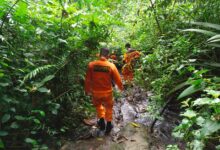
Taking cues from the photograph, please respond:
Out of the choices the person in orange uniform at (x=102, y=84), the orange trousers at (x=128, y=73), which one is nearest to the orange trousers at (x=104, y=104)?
the person in orange uniform at (x=102, y=84)

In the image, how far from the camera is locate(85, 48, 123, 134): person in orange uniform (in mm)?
4848

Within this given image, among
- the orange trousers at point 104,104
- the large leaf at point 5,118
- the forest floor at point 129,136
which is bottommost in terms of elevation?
the forest floor at point 129,136

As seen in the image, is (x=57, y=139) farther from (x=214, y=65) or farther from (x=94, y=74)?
(x=214, y=65)

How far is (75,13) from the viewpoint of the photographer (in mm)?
4188

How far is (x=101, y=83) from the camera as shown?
4.90 m

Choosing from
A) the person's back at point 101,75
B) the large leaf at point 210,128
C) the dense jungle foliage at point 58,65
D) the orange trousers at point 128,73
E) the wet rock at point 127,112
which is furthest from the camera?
the orange trousers at point 128,73

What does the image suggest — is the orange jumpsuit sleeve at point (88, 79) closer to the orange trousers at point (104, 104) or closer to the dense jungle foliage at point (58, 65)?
the dense jungle foliage at point (58, 65)

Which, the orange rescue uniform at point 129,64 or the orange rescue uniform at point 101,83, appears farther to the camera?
the orange rescue uniform at point 129,64

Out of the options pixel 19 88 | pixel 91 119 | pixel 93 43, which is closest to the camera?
pixel 19 88

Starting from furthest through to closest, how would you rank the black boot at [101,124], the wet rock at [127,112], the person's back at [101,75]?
1. the wet rock at [127,112]
2. the black boot at [101,124]
3. the person's back at [101,75]

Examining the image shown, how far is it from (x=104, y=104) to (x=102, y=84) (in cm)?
42

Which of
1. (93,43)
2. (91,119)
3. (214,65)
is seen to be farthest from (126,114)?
(214,65)

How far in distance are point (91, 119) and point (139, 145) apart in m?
1.49

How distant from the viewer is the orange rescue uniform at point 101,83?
485 centimetres
